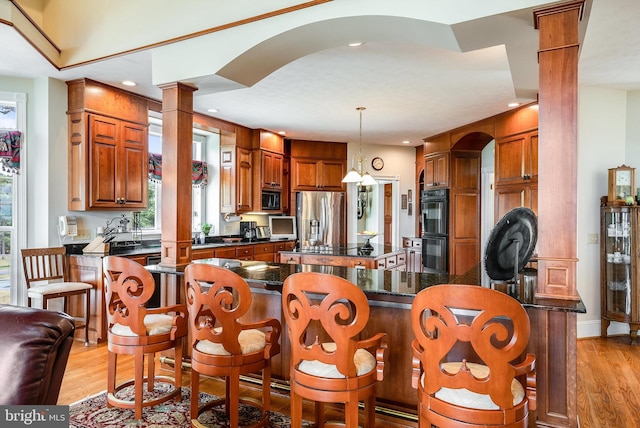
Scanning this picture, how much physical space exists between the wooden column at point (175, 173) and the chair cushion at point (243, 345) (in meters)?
1.20

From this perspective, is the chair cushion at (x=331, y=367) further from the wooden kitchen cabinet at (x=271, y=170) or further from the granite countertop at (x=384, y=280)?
the wooden kitchen cabinet at (x=271, y=170)

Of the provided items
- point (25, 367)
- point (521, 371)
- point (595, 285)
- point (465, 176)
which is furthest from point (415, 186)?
point (25, 367)

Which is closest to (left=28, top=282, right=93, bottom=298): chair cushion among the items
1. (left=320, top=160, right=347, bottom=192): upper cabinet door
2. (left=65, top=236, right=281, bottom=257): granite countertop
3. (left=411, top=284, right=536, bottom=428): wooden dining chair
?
(left=65, top=236, right=281, bottom=257): granite countertop

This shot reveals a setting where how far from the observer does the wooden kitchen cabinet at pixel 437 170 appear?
6492 mm

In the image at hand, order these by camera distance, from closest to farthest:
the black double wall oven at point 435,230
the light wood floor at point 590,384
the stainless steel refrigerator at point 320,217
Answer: the light wood floor at point 590,384
the black double wall oven at point 435,230
the stainless steel refrigerator at point 320,217

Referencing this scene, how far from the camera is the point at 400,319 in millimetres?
2447

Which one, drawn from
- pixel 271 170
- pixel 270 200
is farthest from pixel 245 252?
pixel 271 170

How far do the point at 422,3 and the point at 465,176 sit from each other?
4464 millimetres

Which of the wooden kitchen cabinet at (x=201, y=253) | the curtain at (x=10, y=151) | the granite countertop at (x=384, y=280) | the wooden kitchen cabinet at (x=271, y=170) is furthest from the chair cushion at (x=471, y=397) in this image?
the wooden kitchen cabinet at (x=271, y=170)

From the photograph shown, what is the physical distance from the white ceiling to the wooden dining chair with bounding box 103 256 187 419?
5.43 ft

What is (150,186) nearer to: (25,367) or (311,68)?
(311,68)

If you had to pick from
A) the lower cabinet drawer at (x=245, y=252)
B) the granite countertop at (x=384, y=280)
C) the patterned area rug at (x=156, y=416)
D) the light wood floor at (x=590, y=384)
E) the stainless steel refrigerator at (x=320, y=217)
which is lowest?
the light wood floor at (x=590, y=384)

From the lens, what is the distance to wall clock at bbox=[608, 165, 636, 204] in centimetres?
420

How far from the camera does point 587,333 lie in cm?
441
